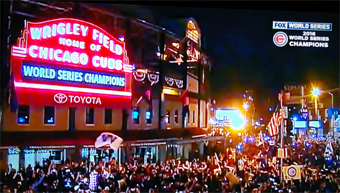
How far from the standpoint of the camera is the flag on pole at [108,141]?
432cm

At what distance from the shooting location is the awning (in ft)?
13.6

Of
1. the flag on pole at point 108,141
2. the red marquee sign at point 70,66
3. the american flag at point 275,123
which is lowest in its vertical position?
the flag on pole at point 108,141

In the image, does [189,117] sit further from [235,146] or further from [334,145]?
[334,145]

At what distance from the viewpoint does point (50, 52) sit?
4.29 metres

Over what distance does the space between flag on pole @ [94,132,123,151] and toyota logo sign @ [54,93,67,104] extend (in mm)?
491

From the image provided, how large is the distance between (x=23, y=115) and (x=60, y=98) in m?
0.37

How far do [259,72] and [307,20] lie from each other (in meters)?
0.75

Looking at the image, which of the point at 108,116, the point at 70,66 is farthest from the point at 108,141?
the point at 70,66

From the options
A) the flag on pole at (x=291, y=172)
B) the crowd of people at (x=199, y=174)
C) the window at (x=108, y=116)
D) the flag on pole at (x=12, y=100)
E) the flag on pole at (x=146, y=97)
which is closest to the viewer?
the flag on pole at (x=12, y=100)

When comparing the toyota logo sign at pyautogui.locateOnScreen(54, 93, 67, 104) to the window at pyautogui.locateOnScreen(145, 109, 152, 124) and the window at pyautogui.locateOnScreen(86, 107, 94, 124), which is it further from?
the window at pyautogui.locateOnScreen(145, 109, 152, 124)

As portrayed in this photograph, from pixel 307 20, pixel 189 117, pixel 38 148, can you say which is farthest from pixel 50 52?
pixel 307 20

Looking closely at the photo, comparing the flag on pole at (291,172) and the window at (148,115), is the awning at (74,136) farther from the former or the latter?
the flag on pole at (291,172)

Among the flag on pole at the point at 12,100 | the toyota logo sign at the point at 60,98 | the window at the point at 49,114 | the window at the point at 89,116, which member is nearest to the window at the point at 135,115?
the window at the point at 89,116

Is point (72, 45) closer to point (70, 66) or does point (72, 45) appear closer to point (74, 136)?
point (70, 66)
